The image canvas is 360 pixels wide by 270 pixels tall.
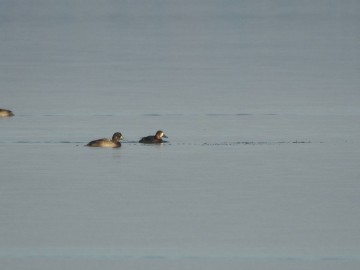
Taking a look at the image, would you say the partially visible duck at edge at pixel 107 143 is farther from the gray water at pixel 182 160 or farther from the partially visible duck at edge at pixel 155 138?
the partially visible duck at edge at pixel 155 138

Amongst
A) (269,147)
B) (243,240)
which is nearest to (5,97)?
(269,147)

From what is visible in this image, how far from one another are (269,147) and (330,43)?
2541 centimetres

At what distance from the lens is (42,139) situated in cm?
1855

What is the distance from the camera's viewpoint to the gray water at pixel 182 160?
11.4 meters

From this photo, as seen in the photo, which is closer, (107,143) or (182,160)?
(182,160)

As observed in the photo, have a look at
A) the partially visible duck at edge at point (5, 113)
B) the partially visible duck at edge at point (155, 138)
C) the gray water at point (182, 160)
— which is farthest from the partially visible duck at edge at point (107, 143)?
the partially visible duck at edge at point (5, 113)

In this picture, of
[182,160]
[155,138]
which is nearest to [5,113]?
[155,138]

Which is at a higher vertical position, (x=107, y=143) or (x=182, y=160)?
(x=107, y=143)

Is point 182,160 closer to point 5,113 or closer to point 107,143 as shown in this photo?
point 107,143

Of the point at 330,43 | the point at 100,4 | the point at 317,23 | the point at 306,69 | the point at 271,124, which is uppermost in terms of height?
the point at 100,4

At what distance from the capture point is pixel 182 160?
16.5 m

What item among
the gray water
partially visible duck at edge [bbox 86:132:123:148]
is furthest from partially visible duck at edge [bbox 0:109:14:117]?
partially visible duck at edge [bbox 86:132:123:148]

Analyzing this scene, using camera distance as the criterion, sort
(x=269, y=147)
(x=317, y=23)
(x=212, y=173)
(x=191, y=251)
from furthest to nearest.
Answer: (x=317, y=23)
(x=269, y=147)
(x=212, y=173)
(x=191, y=251)

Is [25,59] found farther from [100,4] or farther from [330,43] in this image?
[100,4]
